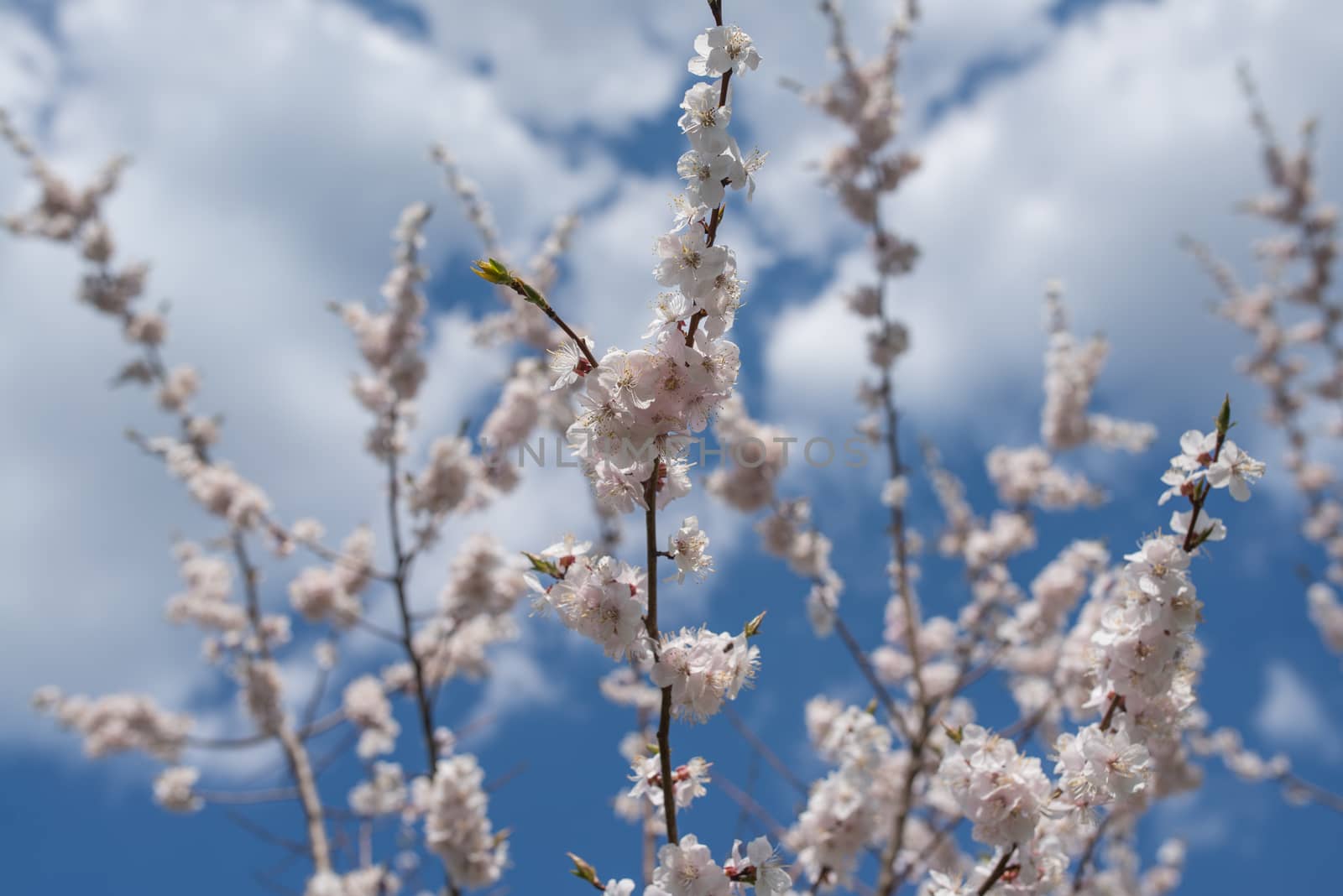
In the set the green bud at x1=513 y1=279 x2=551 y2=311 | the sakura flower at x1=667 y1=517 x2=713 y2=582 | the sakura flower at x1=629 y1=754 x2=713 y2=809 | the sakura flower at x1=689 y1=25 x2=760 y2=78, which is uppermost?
the sakura flower at x1=689 y1=25 x2=760 y2=78

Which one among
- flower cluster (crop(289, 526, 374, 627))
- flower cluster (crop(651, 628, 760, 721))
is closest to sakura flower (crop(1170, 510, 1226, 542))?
flower cluster (crop(651, 628, 760, 721))

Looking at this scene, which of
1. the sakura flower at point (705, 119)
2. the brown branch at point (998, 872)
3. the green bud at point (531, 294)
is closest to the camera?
the green bud at point (531, 294)

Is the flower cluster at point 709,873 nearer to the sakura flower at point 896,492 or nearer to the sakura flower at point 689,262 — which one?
the sakura flower at point 689,262

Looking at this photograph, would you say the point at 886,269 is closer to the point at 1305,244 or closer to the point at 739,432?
the point at 739,432

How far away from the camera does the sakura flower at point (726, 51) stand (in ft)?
6.59

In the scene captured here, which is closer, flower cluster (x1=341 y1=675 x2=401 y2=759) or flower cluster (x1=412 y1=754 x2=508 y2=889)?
flower cluster (x1=412 y1=754 x2=508 y2=889)

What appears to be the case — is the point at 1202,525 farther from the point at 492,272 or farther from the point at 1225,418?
the point at 492,272

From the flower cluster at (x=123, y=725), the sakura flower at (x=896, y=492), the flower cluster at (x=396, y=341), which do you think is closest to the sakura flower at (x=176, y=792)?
the flower cluster at (x=123, y=725)

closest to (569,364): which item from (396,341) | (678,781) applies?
(678,781)

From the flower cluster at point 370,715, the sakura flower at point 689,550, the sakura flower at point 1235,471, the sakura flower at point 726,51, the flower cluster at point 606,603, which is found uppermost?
the flower cluster at point 370,715

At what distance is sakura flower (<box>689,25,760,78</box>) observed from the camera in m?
2.01

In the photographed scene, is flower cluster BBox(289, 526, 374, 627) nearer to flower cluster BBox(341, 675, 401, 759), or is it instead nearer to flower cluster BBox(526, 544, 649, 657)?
flower cluster BBox(341, 675, 401, 759)

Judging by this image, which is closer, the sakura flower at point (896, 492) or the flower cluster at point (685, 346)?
the flower cluster at point (685, 346)

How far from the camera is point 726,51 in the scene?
202 centimetres
